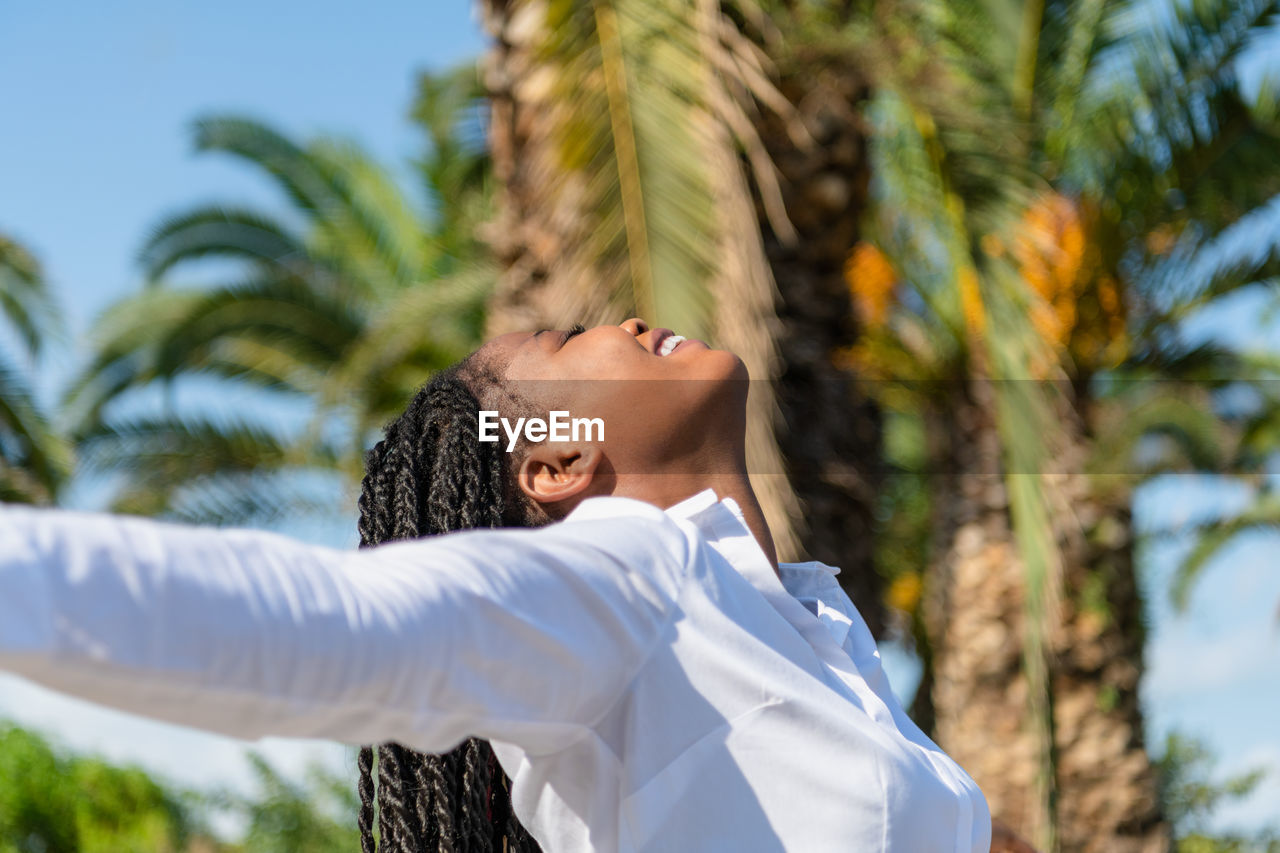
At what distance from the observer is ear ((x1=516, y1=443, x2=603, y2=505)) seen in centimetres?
186

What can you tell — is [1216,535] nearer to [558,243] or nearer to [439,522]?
[558,243]

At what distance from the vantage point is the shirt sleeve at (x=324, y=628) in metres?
0.99

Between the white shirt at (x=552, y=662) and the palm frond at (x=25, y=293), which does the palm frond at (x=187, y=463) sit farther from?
the white shirt at (x=552, y=662)

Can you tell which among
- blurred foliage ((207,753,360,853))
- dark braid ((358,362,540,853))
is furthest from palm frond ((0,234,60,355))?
dark braid ((358,362,540,853))

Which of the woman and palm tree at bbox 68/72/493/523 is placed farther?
palm tree at bbox 68/72/493/523

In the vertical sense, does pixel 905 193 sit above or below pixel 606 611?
above

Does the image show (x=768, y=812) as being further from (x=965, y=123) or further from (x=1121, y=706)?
(x=1121, y=706)

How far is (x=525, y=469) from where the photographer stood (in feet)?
6.39

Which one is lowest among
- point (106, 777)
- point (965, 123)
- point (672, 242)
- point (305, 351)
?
point (106, 777)

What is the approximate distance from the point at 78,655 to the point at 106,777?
45.1 ft

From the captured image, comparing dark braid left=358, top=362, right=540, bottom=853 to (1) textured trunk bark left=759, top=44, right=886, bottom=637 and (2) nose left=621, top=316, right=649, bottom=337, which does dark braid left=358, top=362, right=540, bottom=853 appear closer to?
(2) nose left=621, top=316, right=649, bottom=337

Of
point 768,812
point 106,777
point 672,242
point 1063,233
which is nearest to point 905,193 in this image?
point 1063,233

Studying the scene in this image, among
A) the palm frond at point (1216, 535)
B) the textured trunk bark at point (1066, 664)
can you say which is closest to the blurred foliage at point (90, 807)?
the textured trunk bark at point (1066, 664)

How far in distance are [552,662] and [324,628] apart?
0.29 metres
